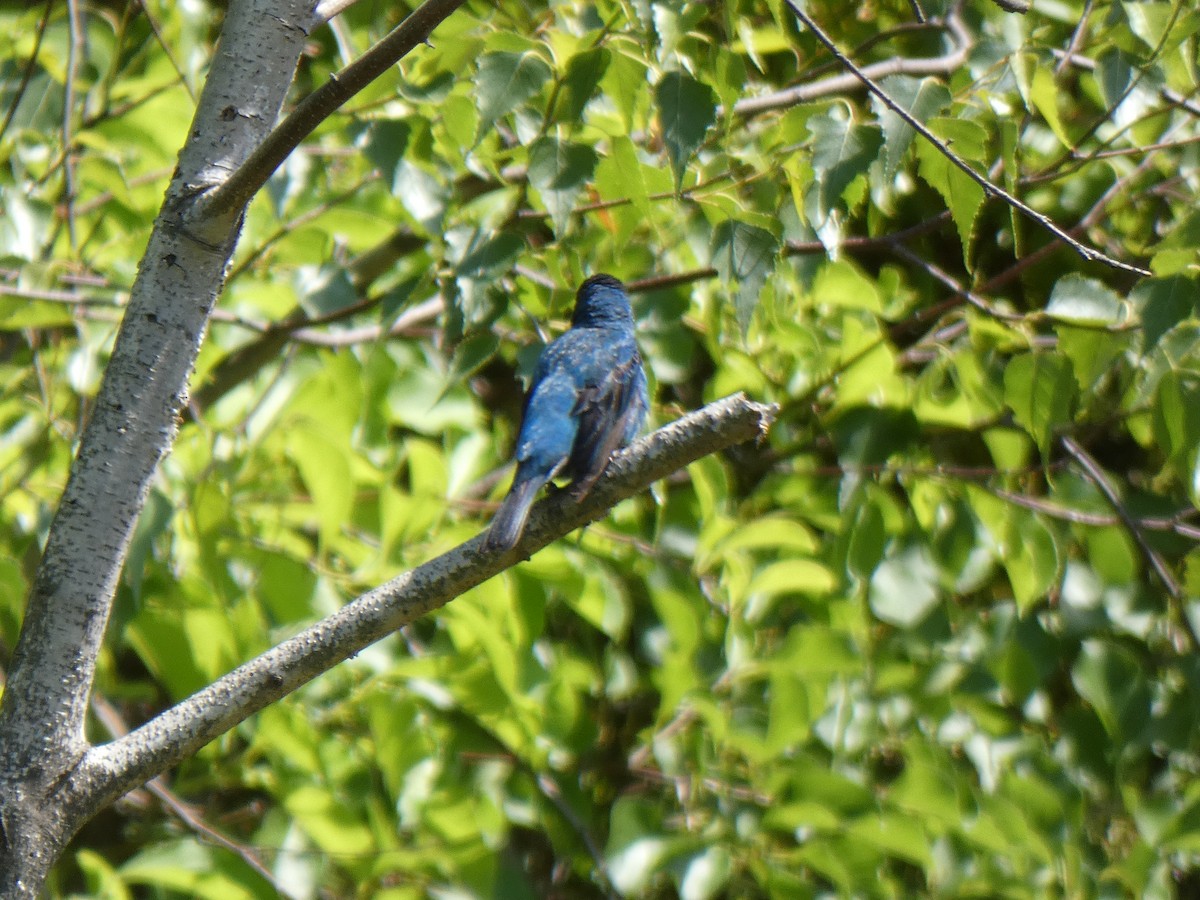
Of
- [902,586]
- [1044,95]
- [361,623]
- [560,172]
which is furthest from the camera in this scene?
[902,586]

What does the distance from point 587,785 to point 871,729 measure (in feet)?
3.07

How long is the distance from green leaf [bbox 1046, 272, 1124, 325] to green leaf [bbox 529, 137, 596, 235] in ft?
3.16

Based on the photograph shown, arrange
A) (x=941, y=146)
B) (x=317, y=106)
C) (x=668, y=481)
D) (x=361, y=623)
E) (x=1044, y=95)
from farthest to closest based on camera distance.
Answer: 1. (x=668, y=481)
2. (x=1044, y=95)
3. (x=941, y=146)
4. (x=361, y=623)
5. (x=317, y=106)

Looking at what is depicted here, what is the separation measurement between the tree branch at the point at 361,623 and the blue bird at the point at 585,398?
0.62 meters

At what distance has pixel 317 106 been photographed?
4.98 ft

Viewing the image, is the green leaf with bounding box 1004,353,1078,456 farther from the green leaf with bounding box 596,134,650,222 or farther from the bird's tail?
the bird's tail

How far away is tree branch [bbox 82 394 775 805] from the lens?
1.51 meters

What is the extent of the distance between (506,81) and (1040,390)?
3.91ft

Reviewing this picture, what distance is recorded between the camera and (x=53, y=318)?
274 cm

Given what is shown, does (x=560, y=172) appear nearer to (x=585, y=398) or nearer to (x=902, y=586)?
(x=585, y=398)

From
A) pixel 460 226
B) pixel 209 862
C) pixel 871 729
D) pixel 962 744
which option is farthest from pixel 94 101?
pixel 962 744

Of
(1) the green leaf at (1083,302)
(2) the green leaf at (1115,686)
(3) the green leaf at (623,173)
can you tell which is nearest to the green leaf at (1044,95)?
(1) the green leaf at (1083,302)

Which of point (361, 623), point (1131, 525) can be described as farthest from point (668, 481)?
point (361, 623)

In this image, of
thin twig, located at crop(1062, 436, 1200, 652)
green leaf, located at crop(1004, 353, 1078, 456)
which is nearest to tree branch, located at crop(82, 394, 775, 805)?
green leaf, located at crop(1004, 353, 1078, 456)
